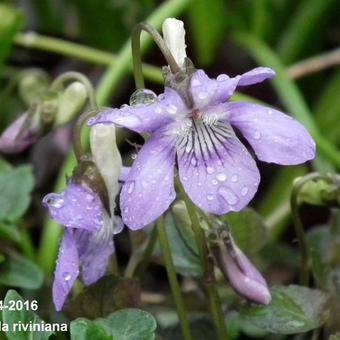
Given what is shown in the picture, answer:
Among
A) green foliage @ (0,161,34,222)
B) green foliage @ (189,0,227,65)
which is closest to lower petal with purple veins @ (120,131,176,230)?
green foliage @ (0,161,34,222)

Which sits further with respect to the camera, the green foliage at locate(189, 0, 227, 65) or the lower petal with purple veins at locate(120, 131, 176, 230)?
the green foliage at locate(189, 0, 227, 65)

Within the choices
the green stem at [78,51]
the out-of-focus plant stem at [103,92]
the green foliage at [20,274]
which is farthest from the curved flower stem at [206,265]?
the green stem at [78,51]

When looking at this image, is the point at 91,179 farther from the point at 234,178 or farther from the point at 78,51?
the point at 78,51

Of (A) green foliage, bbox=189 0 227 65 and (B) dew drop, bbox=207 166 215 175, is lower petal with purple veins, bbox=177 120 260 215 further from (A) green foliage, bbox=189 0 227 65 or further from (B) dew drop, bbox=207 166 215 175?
(A) green foliage, bbox=189 0 227 65

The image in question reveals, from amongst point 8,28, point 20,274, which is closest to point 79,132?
point 20,274

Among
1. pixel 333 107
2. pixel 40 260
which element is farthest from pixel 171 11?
pixel 40 260

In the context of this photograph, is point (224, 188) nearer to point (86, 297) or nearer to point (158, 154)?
point (158, 154)
